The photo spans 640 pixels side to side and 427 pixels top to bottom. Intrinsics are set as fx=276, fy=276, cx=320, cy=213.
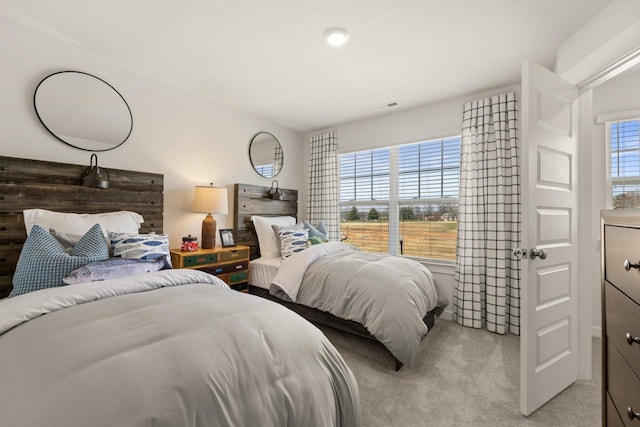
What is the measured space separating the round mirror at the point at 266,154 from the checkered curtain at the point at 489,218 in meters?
2.54

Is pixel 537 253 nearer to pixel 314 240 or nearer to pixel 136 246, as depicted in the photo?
pixel 314 240

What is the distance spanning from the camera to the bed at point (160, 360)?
771 mm

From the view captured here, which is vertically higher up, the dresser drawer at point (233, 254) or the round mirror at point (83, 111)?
the round mirror at point (83, 111)

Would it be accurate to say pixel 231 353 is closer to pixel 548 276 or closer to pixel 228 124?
pixel 548 276

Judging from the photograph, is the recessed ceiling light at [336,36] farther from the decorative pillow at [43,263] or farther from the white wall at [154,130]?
the decorative pillow at [43,263]

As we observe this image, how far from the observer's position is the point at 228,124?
3600 millimetres

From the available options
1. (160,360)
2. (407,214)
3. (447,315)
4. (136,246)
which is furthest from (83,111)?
(447,315)

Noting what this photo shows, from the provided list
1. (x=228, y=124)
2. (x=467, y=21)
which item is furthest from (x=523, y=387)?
(x=228, y=124)

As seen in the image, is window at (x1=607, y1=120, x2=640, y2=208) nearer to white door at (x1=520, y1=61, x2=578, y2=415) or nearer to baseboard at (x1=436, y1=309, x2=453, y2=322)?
white door at (x1=520, y1=61, x2=578, y2=415)

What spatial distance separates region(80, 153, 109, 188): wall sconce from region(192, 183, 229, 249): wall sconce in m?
0.82

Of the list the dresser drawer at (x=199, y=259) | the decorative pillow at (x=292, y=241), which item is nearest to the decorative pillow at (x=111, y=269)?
the dresser drawer at (x=199, y=259)

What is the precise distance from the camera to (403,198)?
3.80 metres

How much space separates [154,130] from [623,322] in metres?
3.57

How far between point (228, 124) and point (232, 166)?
1.78 ft
